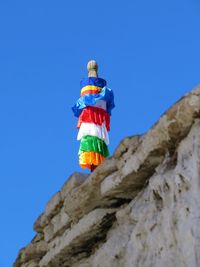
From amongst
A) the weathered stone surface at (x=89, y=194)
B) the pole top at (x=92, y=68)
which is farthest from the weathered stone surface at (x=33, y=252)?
the pole top at (x=92, y=68)

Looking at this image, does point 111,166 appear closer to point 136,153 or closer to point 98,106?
point 136,153

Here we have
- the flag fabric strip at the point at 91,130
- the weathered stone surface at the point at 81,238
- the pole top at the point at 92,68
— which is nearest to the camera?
the weathered stone surface at the point at 81,238

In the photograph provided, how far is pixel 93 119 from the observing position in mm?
9117

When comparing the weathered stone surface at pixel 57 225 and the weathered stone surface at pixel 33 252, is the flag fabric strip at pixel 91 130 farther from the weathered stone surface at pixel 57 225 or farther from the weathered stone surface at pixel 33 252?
the weathered stone surface at pixel 57 225

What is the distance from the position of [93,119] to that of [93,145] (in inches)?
18.5

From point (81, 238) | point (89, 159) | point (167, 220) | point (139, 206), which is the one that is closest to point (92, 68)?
point (89, 159)

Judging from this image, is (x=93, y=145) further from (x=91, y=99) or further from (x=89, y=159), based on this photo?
(x=91, y=99)

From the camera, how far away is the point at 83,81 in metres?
9.70

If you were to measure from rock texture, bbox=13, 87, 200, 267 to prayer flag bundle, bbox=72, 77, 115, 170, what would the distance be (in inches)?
119

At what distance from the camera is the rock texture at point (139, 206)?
3.63 metres

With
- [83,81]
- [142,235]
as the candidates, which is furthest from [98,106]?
[142,235]

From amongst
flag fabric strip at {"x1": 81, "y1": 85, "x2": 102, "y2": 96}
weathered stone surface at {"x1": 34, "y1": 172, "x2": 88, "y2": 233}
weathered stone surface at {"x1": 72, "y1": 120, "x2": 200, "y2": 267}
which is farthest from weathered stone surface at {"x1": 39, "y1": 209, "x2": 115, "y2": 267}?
flag fabric strip at {"x1": 81, "y1": 85, "x2": 102, "y2": 96}

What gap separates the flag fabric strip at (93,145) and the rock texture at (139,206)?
9.99ft

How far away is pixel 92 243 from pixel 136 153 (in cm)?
116
